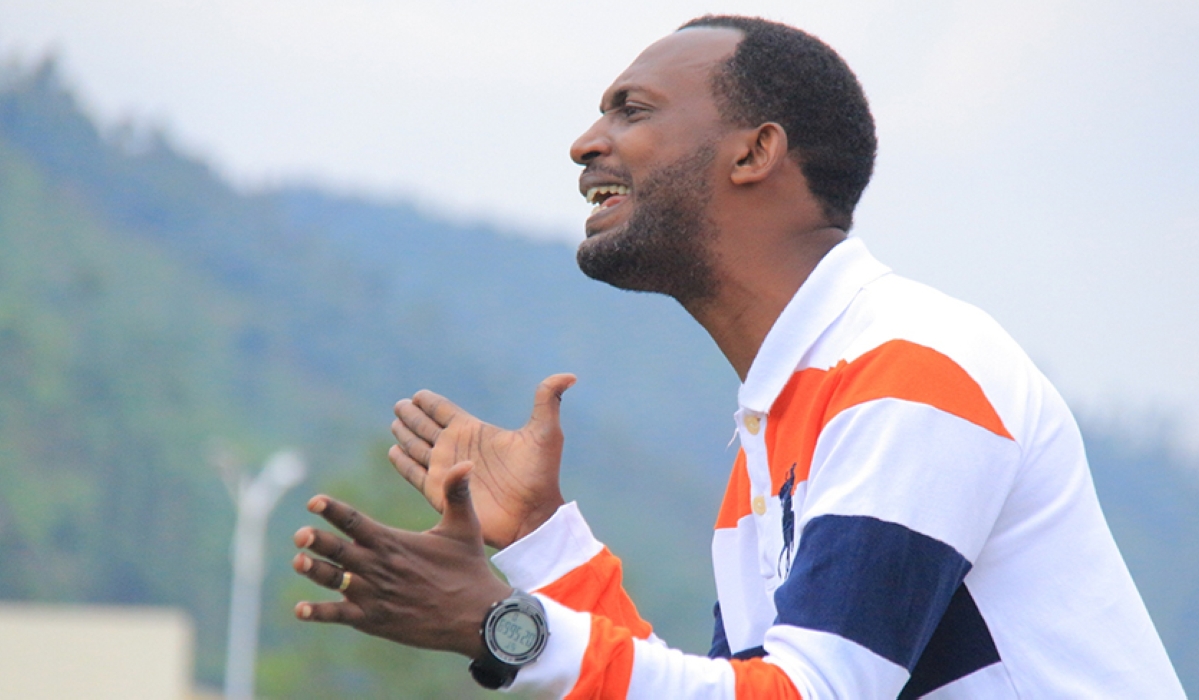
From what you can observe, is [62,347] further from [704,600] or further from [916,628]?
[916,628]

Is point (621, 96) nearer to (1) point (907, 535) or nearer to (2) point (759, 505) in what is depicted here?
(2) point (759, 505)

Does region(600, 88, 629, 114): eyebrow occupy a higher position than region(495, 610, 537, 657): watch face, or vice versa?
region(600, 88, 629, 114): eyebrow

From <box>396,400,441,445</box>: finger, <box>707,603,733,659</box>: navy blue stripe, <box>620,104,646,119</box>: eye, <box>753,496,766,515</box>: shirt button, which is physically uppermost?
<box>620,104,646,119</box>: eye

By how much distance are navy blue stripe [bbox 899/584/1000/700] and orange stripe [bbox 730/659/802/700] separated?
0.36 m

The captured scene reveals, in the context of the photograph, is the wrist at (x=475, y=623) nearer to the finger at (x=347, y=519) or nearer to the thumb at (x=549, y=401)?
the finger at (x=347, y=519)

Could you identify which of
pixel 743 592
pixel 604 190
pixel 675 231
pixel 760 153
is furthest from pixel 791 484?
pixel 604 190

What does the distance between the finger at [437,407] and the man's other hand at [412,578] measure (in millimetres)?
1108

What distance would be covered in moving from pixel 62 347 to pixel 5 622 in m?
62.8

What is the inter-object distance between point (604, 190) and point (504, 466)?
0.67 meters

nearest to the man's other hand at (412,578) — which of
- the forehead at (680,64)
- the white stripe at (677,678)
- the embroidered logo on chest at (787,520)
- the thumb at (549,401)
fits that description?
the white stripe at (677,678)

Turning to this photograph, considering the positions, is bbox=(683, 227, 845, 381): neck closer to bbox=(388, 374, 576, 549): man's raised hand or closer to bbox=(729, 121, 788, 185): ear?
bbox=(729, 121, 788, 185): ear

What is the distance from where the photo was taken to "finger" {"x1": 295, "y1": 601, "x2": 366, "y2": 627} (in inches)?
87.0

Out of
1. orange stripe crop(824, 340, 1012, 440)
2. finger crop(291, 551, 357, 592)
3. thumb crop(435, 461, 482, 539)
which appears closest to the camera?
finger crop(291, 551, 357, 592)

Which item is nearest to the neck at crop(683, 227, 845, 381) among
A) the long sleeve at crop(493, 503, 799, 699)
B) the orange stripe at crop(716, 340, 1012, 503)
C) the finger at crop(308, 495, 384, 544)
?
the orange stripe at crop(716, 340, 1012, 503)
